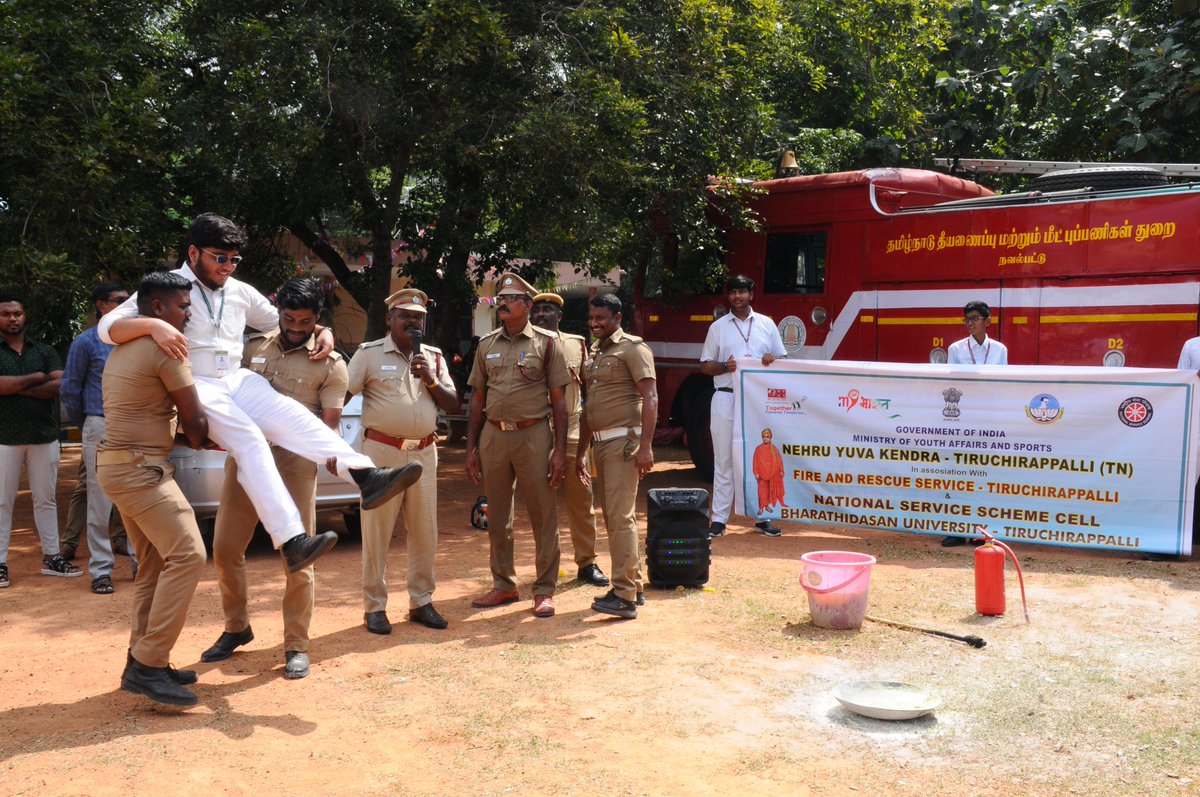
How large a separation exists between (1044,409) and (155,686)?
253 inches

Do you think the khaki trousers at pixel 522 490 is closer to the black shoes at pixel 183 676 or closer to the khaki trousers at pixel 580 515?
the khaki trousers at pixel 580 515

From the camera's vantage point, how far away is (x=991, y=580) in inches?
249

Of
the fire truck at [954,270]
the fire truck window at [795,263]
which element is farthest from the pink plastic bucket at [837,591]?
the fire truck window at [795,263]

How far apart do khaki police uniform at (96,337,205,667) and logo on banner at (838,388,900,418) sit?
18.4ft

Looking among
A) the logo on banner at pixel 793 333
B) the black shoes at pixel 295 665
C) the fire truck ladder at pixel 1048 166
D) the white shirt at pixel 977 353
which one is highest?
the fire truck ladder at pixel 1048 166

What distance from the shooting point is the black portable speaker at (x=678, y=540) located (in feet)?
23.4

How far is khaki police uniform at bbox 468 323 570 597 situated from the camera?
6555 millimetres

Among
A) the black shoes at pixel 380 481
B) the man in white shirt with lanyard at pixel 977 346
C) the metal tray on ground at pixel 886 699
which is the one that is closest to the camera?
the metal tray on ground at pixel 886 699

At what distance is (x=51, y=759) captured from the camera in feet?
14.3

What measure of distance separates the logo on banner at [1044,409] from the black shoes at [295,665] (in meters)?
5.64

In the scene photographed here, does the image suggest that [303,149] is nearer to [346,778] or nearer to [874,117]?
[346,778]

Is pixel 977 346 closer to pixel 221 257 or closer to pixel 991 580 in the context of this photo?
pixel 991 580

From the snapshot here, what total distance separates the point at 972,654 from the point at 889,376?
356 cm

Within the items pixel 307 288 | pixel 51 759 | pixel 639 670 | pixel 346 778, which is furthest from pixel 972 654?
pixel 51 759
